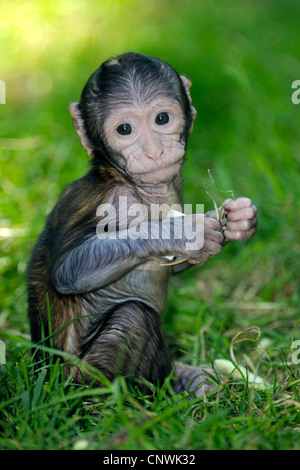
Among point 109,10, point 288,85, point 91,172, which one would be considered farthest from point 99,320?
point 109,10

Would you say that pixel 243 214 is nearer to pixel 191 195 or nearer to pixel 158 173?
pixel 158 173

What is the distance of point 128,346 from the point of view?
358 cm

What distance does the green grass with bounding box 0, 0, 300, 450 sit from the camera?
320 centimetres

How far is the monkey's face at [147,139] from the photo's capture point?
11.8 feet

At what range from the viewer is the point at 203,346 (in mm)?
4625

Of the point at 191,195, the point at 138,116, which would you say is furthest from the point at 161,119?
the point at 191,195

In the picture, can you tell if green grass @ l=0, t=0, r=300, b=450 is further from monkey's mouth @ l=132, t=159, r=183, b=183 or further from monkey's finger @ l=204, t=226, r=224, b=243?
monkey's mouth @ l=132, t=159, r=183, b=183

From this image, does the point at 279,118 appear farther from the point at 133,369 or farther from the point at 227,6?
the point at 227,6

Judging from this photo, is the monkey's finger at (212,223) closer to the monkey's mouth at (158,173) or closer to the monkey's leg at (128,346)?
the monkey's mouth at (158,173)

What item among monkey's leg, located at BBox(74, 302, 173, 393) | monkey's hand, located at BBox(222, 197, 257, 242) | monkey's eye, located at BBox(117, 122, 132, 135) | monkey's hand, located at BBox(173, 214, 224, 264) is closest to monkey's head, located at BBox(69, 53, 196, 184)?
monkey's eye, located at BBox(117, 122, 132, 135)

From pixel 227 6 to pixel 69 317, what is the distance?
10.3 meters

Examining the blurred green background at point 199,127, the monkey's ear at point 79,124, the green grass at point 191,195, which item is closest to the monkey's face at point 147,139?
the monkey's ear at point 79,124

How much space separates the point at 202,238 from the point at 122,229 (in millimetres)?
500

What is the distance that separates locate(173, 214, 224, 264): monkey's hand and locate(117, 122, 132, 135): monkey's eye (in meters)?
0.62
